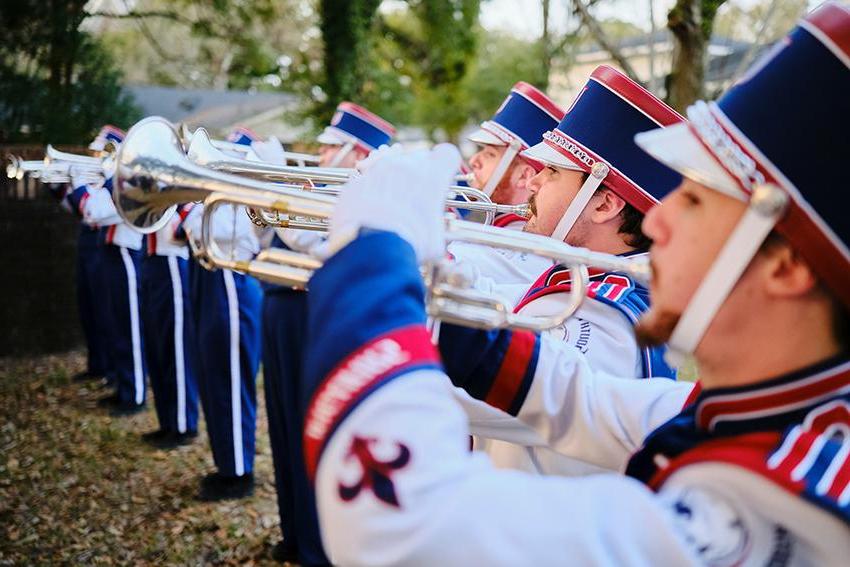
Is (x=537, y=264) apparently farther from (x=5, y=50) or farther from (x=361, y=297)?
(x=5, y=50)

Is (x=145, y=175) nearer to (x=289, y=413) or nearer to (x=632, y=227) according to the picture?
(x=632, y=227)

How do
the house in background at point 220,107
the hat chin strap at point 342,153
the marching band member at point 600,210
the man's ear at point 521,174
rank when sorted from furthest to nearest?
the house in background at point 220,107 → the hat chin strap at point 342,153 → the man's ear at point 521,174 → the marching band member at point 600,210

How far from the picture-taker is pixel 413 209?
126cm

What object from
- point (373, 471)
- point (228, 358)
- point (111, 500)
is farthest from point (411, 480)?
point (111, 500)

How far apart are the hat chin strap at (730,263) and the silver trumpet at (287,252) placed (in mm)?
229

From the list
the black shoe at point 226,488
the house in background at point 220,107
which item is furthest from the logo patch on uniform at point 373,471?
the house in background at point 220,107

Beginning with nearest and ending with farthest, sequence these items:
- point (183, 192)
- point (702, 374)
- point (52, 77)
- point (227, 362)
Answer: point (702, 374) < point (183, 192) < point (227, 362) < point (52, 77)

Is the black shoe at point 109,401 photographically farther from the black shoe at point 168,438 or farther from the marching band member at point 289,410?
the marching band member at point 289,410

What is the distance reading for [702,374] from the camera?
1.37 metres

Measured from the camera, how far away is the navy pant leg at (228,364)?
4684 millimetres

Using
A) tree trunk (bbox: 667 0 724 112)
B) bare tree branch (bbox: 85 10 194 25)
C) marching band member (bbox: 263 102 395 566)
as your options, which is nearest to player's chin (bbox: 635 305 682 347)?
marching band member (bbox: 263 102 395 566)

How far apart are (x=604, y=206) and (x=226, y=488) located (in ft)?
10.7

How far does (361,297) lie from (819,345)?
0.70 m

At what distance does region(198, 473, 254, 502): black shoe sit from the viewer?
4.83 metres
